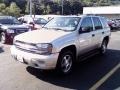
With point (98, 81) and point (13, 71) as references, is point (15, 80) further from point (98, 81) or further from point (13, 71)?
point (98, 81)

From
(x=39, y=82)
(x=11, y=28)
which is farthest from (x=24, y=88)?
(x=11, y=28)

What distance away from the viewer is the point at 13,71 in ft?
24.8

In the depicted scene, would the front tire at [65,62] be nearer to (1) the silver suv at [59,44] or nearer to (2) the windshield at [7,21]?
(1) the silver suv at [59,44]

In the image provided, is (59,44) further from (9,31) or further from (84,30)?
(9,31)

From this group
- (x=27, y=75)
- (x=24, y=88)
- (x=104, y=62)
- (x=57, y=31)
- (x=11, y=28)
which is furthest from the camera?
(x=11, y=28)

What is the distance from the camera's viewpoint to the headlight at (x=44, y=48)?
663cm

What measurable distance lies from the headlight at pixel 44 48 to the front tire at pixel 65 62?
44cm

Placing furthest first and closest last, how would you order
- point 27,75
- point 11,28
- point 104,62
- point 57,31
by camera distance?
point 11,28 < point 104,62 < point 57,31 < point 27,75

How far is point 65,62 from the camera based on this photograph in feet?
23.9

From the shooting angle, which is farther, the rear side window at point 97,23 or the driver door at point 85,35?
the rear side window at point 97,23

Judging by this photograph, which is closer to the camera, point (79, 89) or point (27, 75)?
point (79, 89)

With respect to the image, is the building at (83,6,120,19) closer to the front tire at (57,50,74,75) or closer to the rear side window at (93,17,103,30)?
the rear side window at (93,17,103,30)

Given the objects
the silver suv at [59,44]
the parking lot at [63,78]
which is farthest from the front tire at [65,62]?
the parking lot at [63,78]

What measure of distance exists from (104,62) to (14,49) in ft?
11.5
